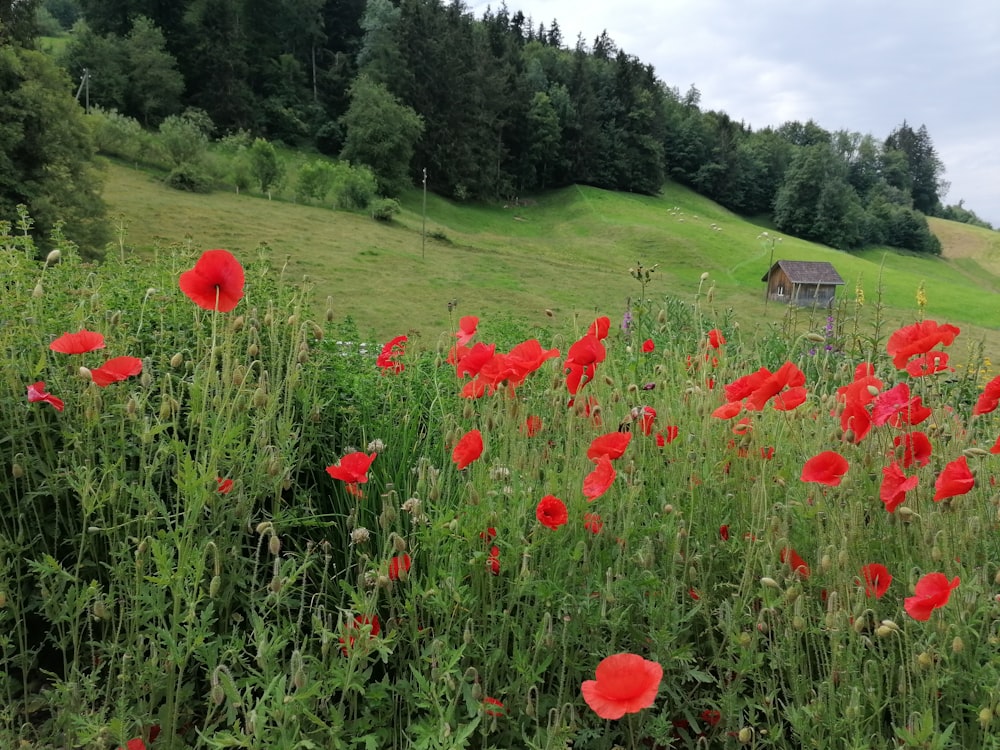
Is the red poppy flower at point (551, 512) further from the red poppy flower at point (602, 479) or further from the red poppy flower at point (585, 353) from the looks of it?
the red poppy flower at point (585, 353)

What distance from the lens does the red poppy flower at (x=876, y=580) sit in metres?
1.69

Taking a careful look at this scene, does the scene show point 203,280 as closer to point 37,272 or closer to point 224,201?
point 37,272

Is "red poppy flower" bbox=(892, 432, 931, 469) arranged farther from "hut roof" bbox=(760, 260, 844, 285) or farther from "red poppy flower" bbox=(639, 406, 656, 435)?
"hut roof" bbox=(760, 260, 844, 285)

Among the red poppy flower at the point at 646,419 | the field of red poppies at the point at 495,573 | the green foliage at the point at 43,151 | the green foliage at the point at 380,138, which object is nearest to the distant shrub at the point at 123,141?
the green foliage at the point at 380,138

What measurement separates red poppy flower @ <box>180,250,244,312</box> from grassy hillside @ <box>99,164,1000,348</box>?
6.31 ft

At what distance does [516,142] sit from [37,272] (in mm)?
55242

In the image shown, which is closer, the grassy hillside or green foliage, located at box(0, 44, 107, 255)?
green foliage, located at box(0, 44, 107, 255)

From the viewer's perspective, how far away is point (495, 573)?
6.09ft

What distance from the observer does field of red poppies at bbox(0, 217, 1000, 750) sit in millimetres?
1490

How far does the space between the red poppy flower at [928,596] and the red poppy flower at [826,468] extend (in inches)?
13.6

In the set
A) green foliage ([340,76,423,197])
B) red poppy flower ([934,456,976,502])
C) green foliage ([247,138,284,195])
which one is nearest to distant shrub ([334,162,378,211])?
green foliage ([247,138,284,195])

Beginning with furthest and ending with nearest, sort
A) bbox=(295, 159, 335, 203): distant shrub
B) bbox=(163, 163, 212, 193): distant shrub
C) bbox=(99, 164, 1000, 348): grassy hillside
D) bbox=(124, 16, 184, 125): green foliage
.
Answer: bbox=(124, 16, 184, 125): green foliage, bbox=(295, 159, 335, 203): distant shrub, bbox=(163, 163, 212, 193): distant shrub, bbox=(99, 164, 1000, 348): grassy hillside

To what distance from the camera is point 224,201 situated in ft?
83.7

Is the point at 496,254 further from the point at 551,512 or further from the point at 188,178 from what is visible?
the point at 551,512
